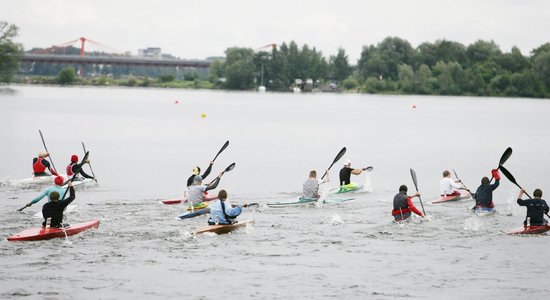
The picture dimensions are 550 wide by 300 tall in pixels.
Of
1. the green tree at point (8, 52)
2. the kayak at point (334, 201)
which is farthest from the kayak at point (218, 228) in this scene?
the green tree at point (8, 52)

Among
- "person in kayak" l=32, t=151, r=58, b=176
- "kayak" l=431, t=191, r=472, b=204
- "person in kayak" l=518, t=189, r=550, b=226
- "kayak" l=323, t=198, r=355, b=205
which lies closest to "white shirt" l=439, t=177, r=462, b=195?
"kayak" l=431, t=191, r=472, b=204

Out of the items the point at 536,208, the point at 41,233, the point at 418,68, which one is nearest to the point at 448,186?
the point at 536,208

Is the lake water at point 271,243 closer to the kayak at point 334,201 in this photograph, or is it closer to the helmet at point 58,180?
the kayak at point 334,201

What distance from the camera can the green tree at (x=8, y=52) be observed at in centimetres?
12269

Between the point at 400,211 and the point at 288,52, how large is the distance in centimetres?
16707

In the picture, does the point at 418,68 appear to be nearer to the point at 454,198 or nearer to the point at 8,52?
the point at 8,52

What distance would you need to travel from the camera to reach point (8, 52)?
405 feet

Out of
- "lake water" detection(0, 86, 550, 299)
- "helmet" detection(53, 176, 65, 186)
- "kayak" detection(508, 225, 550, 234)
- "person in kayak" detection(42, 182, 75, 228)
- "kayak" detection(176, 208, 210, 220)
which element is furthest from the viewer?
"kayak" detection(176, 208, 210, 220)

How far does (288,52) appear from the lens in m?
191

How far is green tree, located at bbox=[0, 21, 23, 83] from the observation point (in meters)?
123

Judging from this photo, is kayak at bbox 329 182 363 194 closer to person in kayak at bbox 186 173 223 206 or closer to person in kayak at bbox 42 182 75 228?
person in kayak at bbox 186 173 223 206

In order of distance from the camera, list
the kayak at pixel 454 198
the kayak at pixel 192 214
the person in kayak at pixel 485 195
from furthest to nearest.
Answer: the kayak at pixel 454 198 → the person in kayak at pixel 485 195 → the kayak at pixel 192 214

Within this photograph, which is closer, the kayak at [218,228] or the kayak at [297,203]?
the kayak at [218,228]

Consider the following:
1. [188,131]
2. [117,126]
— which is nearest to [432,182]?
[188,131]
